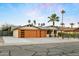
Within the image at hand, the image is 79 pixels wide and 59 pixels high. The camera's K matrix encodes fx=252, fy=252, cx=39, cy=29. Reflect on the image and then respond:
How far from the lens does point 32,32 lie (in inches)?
612

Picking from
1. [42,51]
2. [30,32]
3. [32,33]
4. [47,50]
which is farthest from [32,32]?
[42,51]

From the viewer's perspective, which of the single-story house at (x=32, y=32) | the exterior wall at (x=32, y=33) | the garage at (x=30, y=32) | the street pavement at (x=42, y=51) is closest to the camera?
the street pavement at (x=42, y=51)

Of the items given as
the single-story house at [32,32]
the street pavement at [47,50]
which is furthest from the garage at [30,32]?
the street pavement at [47,50]

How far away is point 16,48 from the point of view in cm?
1197

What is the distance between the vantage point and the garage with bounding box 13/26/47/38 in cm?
1463

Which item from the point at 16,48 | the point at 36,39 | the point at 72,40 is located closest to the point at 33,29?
the point at 36,39

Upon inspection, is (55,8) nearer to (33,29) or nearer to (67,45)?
(67,45)

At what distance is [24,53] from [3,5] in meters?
2.78

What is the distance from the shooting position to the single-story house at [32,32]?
1420cm

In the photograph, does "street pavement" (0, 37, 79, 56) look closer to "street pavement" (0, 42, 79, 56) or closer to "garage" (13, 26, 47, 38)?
"street pavement" (0, 42, 79, 56)

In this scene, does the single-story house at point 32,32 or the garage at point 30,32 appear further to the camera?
the garage at point 30,32

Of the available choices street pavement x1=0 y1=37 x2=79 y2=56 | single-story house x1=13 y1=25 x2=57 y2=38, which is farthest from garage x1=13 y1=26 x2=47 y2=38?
street pavement x1=0 y1=37 x2=79 y2=56

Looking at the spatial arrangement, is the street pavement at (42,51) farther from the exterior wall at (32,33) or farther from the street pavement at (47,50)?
the exterior wall at (32,33)

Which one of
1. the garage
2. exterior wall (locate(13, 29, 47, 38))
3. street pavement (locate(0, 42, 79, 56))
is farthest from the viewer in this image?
the garage
